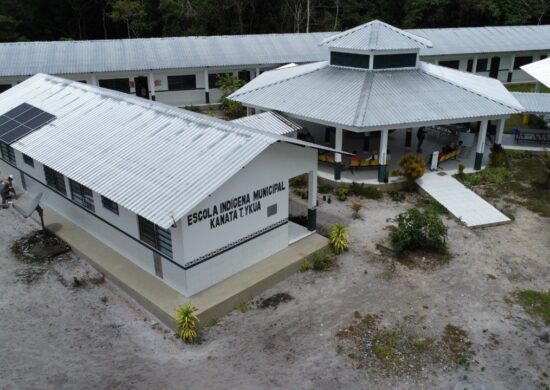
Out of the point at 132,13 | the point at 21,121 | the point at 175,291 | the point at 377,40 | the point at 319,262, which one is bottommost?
the point at 319,262

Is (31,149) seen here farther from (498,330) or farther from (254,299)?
(498,330)

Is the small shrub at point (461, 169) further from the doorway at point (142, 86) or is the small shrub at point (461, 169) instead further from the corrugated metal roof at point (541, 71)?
the doorway at point (142, 86)

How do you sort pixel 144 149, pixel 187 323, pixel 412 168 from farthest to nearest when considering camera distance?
pixel 412 168 < pixel 144 149 < pixel 187 323

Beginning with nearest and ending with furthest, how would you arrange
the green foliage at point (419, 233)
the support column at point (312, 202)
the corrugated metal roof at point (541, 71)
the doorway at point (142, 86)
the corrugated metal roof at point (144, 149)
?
the corrugated metal roof at point (144, 149), the green foliage at point (419, 233), the support column at point (312, 202), the corrugated metal roof at point (541, 71), the doorway at point (142, 86)

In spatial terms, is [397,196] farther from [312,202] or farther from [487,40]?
[487,40]

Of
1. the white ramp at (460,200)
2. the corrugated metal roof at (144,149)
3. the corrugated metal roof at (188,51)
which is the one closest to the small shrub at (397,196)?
the white ramp at (460,200)

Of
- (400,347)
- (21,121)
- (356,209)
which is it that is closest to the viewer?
(400,347)

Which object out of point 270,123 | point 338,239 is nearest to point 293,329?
point 338,239
